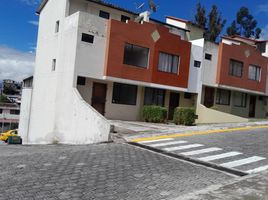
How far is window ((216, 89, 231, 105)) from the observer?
3011 centimetres

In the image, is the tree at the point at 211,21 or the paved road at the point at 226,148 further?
the tree at the point at 211,21

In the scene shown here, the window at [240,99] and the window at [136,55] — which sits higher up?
the window at [136,55]

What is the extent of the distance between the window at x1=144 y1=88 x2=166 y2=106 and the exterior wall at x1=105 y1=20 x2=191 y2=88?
1.12 metres

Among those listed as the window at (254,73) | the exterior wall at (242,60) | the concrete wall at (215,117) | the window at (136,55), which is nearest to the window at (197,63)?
the exterior wall at (242,60)

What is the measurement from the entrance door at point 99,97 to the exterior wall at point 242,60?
10769 mm

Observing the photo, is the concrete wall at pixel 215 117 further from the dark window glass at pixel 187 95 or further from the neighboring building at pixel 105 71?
the dark window glass at pixel 187 95

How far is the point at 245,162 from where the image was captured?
1039cm

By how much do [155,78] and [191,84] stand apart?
4221 mm

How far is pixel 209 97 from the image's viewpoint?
2950cm

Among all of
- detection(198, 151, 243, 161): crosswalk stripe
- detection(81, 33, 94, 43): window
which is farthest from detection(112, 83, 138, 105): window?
detection(198, 151, 243, 161): crosswalk stripe

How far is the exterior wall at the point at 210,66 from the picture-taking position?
27750mm

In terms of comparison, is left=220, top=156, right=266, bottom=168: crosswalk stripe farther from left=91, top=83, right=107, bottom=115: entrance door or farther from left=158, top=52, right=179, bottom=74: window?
left=158, top=52, right=179, bottom=74: window

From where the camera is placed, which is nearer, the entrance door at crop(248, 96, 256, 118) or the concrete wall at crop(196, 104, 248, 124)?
the concrete wall at crop(196, 104, 248, 124)

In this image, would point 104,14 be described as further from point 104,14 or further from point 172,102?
point 172,102
